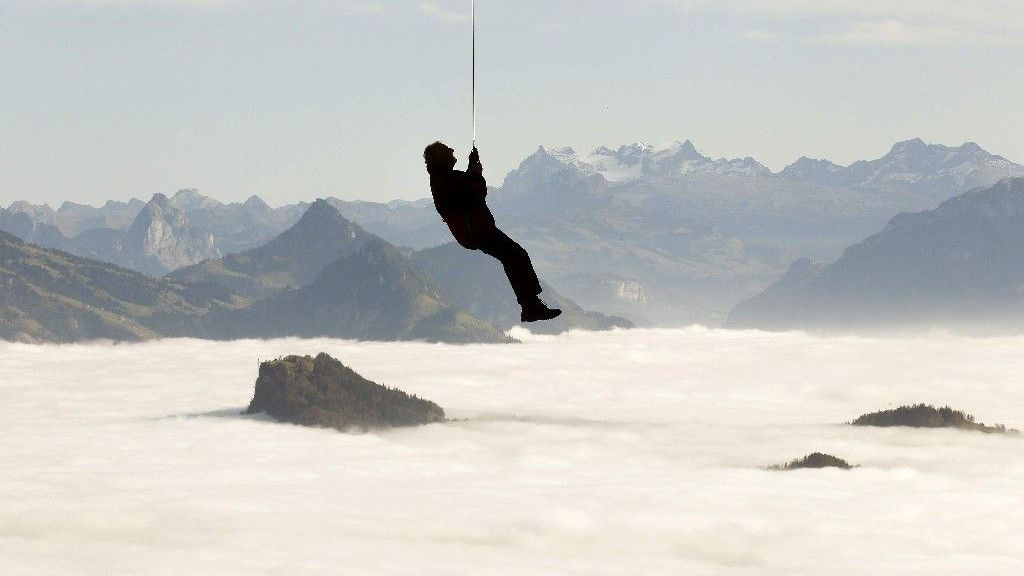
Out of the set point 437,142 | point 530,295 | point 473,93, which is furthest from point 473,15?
point 530,295

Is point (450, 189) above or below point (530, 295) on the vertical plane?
above

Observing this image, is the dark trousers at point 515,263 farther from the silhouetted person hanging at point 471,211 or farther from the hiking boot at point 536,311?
the hiking boot at point 536,311

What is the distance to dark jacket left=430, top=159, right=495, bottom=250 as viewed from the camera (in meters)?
25.5

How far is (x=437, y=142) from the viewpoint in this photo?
25891 millimetres

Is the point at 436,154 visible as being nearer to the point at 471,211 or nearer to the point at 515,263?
the point at 471,211

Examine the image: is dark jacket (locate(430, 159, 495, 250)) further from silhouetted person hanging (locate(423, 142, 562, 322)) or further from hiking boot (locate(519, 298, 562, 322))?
hiking boot (locate(519, 298, 562, 322))

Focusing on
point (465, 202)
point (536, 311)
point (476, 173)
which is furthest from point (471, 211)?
point (536, 311)

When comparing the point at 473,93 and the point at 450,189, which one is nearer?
the point at 473,93

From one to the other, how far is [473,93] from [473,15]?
1.51m

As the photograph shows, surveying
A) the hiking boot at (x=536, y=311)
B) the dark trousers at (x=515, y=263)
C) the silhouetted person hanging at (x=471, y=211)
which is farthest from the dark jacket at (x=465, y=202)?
the hiking boot at (x=536, y=311)

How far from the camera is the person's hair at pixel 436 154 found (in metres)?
26.0

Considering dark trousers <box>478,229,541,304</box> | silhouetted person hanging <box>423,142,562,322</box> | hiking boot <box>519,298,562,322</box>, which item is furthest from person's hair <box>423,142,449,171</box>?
hiking boot <box>519,298,562,322</box>

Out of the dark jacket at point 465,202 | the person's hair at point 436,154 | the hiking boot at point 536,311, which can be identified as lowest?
the hiking boot at point 536,311

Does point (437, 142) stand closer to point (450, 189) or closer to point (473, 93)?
point (450, 189)
